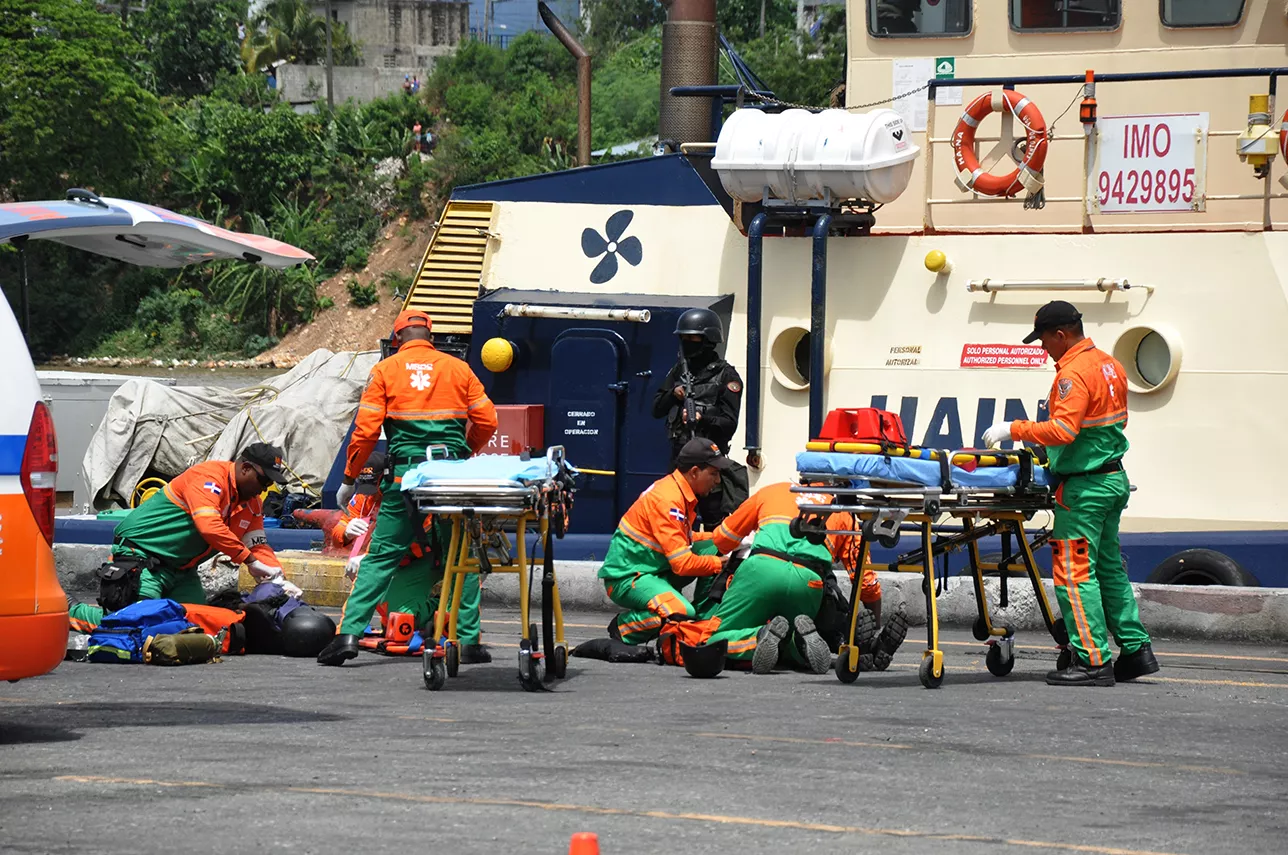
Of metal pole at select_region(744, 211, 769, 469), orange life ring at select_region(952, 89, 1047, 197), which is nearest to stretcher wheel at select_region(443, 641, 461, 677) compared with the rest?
metal pole at select_region(744, 211, 769, 469)

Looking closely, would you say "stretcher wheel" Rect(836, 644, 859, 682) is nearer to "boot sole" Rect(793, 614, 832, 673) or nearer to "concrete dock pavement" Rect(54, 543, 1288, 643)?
"boot sole" Rect(793, 614, 832, 673)

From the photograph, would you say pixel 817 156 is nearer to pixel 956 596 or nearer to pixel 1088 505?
pixel 956 596

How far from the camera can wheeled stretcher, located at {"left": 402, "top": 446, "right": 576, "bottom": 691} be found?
24.6ft

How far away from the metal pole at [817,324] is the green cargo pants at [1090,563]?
3396 mm

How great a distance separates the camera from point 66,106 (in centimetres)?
4884

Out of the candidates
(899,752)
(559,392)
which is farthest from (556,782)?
(559,392)

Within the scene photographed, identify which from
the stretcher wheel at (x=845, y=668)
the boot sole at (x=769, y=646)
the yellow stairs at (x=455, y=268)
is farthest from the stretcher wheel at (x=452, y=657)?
the yellow stairs at (x=455, y=268)

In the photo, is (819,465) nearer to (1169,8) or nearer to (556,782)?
(556,782)

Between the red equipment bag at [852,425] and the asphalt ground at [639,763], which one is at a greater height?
the red equipment bag at [852,425]

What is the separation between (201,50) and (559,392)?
6060 cm

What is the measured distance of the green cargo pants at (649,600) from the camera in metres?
8.92

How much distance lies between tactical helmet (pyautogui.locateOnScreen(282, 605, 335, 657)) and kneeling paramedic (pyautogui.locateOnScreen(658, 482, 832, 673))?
1.99 metres

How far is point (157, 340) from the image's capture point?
49.2 m

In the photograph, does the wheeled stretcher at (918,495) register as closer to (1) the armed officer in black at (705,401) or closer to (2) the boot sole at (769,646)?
(2) the boot sole at (769,646)
